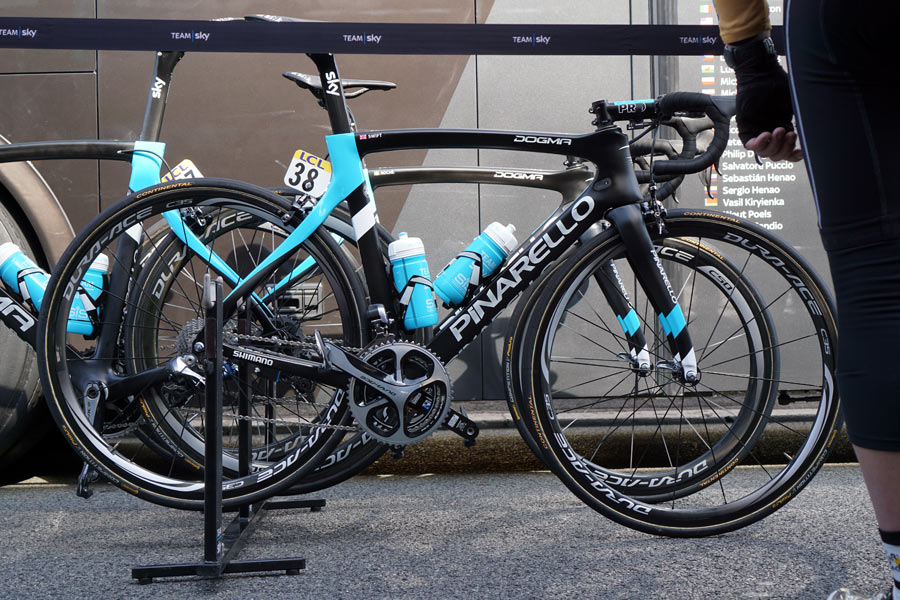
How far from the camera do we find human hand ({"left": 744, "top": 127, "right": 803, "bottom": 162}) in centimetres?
146

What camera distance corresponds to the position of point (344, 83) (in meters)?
2.59

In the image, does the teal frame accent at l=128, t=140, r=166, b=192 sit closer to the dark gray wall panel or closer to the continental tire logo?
the continental tire logo

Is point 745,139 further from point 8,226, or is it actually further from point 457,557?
point 8,226

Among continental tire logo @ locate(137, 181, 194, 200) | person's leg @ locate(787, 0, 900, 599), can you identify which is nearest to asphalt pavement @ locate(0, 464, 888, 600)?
person's leg @ locate(787, 0, 900, 599)

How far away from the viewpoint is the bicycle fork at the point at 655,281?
2.30 m

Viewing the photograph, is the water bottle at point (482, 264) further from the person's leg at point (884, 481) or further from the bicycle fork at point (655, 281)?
the person's leg at point (884, 481)

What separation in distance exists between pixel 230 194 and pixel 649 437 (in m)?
2.04

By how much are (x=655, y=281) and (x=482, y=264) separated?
1.71 feet

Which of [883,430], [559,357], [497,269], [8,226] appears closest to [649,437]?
[559,357]

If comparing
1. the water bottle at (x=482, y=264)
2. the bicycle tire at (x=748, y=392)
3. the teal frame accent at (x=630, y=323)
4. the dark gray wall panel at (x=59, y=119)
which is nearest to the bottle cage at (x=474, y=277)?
the water bottle at (x=482, y=264)

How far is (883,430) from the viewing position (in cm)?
117

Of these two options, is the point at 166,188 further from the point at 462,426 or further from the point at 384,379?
the point at 462,426

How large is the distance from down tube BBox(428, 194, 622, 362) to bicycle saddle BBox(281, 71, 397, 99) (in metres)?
0.73

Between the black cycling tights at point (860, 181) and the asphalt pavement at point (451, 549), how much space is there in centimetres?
89
